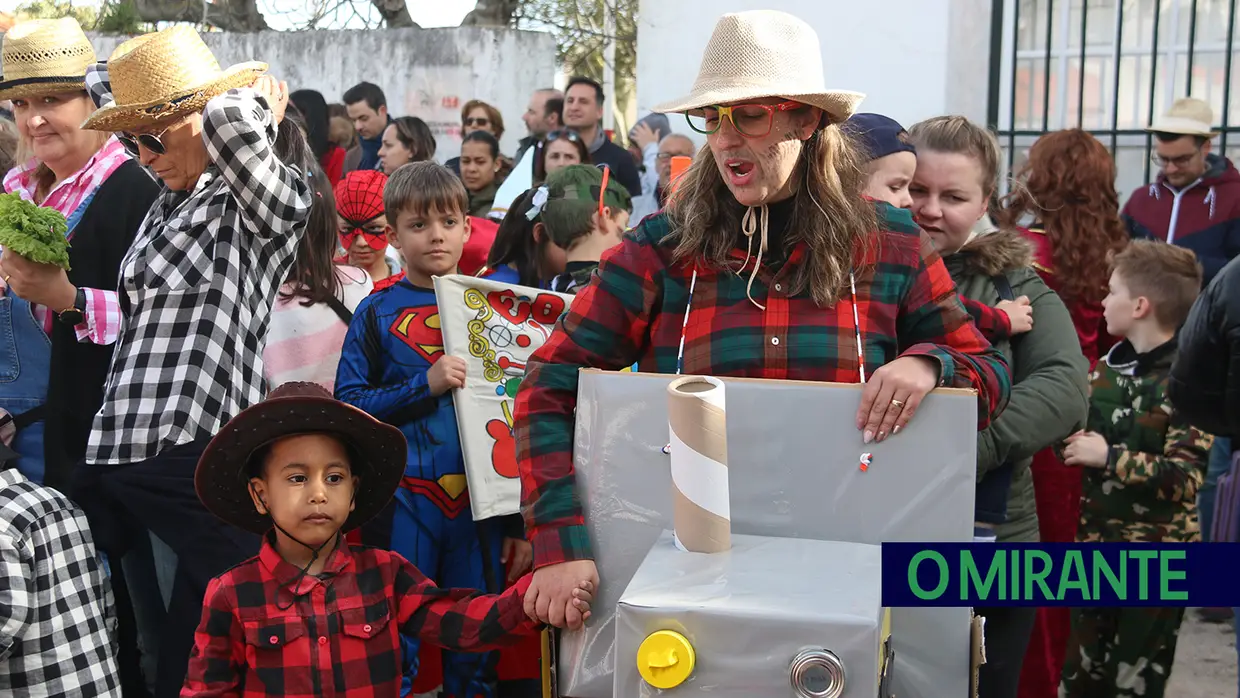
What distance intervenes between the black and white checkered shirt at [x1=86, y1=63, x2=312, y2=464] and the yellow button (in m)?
1.86

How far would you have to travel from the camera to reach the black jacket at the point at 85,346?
385 centimetres

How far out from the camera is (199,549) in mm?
3465

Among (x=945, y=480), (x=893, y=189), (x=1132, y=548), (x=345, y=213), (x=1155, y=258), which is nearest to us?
(x=1132, y=548)

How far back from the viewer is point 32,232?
3.54 m

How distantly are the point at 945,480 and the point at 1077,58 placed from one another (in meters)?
7.67

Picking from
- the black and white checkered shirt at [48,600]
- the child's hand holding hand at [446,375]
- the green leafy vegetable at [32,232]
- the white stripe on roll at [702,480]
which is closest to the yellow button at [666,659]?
the white stripe on roll at [702,480]

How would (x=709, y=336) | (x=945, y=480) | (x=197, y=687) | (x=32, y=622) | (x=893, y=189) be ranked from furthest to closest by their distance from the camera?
(x=32, y=622), (x=893, y=189), (x=197, y=687), (x=709, y=336), (x=945, y=480)

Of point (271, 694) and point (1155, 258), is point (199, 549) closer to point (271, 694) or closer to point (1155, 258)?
point (271, 694)

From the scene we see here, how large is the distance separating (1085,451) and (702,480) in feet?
7.32

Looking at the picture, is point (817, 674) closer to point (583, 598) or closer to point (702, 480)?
point (702, 480)

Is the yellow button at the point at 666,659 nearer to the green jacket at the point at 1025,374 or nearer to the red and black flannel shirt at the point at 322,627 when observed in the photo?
the red and black flannel shirt at the point at 322,627

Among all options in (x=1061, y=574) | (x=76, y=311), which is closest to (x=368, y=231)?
(x=76, y=311)

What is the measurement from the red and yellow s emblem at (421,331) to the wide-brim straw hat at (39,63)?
1.25 metres

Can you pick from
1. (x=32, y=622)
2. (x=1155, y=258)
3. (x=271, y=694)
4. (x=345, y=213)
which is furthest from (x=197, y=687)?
(x=1155, y=258)
